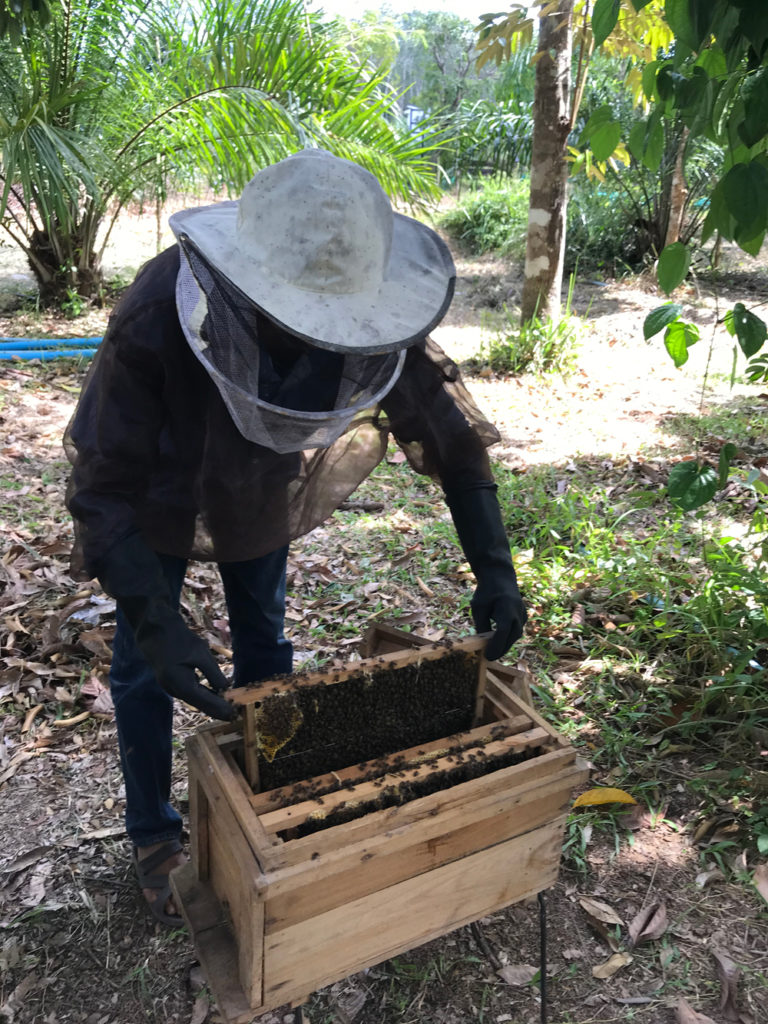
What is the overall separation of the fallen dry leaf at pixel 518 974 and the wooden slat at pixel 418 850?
2.60ft

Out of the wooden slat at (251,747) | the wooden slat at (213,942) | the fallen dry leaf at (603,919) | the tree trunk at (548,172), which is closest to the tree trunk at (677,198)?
the tree trunk at (548,172)

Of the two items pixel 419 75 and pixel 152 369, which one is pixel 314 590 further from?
pixel 419 75

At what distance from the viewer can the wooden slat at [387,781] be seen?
53.4 inches

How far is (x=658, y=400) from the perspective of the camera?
630 cm

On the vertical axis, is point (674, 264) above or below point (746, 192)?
below

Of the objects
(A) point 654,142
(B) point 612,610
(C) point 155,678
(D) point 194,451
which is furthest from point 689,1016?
(A) point 654,142

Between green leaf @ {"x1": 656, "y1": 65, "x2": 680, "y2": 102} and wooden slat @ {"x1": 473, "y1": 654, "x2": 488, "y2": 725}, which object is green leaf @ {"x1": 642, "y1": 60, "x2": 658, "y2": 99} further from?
wooden slat @ {"x1": 473, "y1": 654, "x2": 488, "y2": 725}

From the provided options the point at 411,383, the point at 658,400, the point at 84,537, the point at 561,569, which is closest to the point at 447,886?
the point at 84,537

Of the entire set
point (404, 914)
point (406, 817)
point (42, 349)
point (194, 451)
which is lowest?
point (42, 349)

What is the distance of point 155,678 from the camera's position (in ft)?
6.28

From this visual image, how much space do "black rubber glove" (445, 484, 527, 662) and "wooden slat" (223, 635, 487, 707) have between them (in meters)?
0.19

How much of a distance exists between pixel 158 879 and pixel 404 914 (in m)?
1.01

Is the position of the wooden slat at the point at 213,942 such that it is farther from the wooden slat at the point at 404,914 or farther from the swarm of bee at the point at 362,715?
the swarm of bee at the point at 362,715

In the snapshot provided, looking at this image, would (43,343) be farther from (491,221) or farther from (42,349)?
(491,221)
